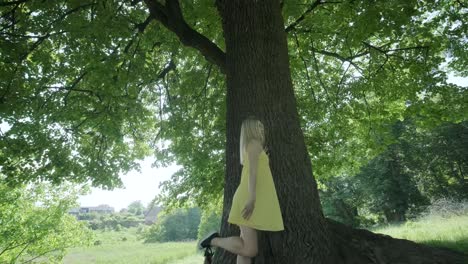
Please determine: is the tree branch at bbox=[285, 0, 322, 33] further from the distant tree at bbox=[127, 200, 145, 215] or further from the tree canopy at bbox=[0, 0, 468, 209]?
the distant tree at bbox=[127, 200, 145, 215]

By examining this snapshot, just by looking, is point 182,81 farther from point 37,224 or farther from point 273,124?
point 37,224

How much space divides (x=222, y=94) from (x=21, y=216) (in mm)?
13667

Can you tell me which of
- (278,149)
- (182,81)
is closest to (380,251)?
(278,149)

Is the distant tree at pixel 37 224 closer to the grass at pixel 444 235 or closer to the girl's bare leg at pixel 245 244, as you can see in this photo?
the girl's bare leg at pixel 245 244

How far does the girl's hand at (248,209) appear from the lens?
3.68 metres

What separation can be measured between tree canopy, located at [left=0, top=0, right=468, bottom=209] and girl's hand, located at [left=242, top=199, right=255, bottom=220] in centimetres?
315

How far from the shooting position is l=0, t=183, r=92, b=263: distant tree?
655 inches

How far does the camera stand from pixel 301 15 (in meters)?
9.42

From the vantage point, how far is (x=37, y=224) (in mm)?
17859

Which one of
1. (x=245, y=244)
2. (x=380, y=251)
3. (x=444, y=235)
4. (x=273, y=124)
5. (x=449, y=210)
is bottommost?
(x=444, y=235)

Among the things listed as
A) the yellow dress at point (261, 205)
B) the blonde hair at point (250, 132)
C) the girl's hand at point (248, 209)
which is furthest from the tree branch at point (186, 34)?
the girl's hand at point (248, 209)

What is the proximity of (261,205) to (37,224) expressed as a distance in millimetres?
18090

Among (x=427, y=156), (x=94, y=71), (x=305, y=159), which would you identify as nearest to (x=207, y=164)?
(x=94, y=71)

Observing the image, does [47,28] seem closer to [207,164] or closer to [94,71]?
[94,71]
